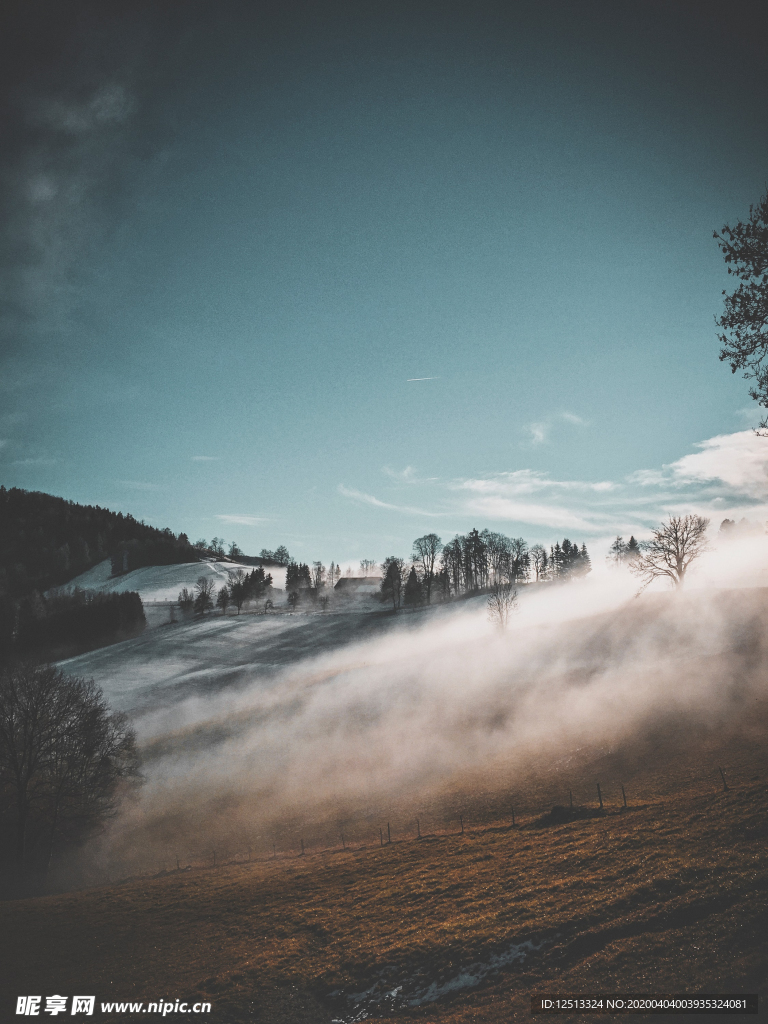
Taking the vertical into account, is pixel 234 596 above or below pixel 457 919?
above

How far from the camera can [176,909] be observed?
80.3 ft

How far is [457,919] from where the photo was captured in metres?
17.4

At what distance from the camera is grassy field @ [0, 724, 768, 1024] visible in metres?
12.9

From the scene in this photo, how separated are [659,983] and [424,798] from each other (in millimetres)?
28058

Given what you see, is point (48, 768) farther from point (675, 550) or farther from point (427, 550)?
point (427, 550)

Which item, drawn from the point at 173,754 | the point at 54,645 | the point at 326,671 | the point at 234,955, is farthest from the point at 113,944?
the point at 54,645

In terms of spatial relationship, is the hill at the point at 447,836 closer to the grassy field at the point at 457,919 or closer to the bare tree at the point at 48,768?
the grassy field at the point at 457,919

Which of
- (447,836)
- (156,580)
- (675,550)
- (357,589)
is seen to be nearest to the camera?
(447,836)

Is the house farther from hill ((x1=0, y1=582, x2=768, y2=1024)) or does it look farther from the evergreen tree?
hill ((x1=0, y1=582, x2=768, y2=1024))

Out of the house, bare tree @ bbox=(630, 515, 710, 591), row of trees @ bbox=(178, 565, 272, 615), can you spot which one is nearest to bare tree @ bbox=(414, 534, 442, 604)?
the house

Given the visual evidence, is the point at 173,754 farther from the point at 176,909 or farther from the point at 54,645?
the point at 54,645

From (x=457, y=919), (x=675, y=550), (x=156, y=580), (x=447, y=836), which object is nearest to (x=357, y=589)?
(x=156, y=580)

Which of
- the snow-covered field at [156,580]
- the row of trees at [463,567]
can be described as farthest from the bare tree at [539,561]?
the snow-covered field at [156,580]

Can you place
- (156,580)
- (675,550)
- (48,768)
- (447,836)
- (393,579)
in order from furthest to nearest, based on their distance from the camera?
(156,580) → (393,579) → (675,550) → (48,768) → (447,836)
